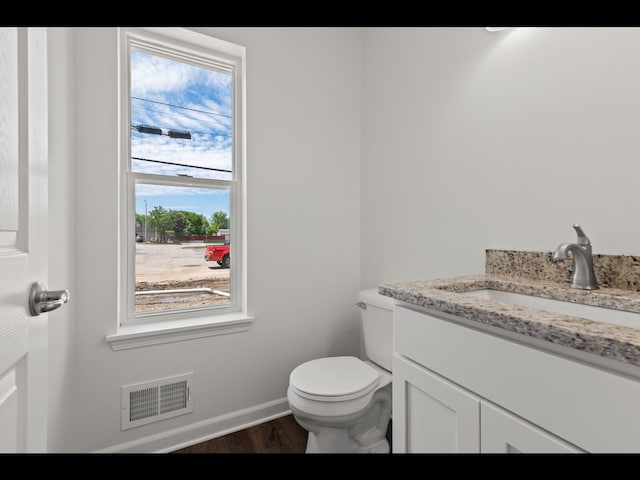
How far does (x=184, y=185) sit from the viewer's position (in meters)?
1.83

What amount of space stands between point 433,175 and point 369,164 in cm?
55

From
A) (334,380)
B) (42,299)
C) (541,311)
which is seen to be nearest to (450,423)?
(541,311)

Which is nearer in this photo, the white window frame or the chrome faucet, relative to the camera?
the chrome faucet

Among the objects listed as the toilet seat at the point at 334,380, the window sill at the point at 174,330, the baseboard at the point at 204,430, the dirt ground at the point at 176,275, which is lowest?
the baseboard at the point at 204,430

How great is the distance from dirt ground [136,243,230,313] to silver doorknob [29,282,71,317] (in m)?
1.13

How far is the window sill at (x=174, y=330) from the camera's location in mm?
1535

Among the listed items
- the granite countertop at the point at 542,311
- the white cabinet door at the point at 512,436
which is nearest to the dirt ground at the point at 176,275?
the granite countertop at the point at 542,311

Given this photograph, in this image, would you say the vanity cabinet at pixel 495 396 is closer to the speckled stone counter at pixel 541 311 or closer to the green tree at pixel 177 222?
the speckled stone counter at pixel 541 311

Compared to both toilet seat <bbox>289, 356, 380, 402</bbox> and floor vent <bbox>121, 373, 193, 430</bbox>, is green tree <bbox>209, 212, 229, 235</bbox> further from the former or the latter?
toilet seat <bbox>289, 356, 380, 402</bbox>

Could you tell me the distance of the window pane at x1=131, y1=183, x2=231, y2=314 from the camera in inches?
68.3

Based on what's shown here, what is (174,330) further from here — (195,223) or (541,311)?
(541,311)

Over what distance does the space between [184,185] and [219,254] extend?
1.39ft

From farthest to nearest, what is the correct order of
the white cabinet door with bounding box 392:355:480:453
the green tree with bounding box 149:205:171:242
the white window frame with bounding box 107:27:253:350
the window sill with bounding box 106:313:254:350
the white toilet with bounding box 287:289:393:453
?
the green tree with bounding box 149:205:171:242 < the white window frame with bounding box 107:27:253:350 < the window sill with bounding box 106:313:254:350 < the white toilet with bounding box 287:289:393:453 < the white cabinet door with bounding box 392:355:480:453

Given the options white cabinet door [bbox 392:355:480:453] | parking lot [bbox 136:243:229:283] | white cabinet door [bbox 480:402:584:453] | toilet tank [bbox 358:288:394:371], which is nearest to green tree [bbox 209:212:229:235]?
parking lot [bbox 136:243:229:283]
